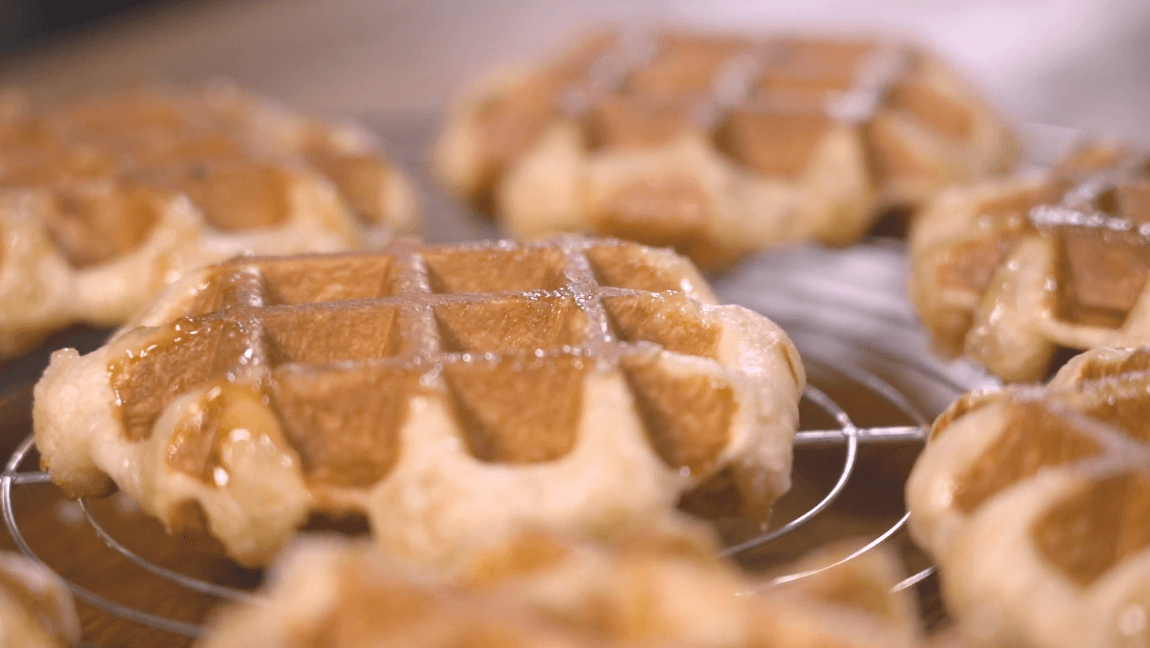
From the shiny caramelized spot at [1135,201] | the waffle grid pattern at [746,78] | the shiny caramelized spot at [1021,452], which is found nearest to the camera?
the shiny caramelized spot at [1021,452]

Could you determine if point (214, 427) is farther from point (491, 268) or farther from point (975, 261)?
point (975, 261)

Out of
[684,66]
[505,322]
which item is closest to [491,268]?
[505,322]

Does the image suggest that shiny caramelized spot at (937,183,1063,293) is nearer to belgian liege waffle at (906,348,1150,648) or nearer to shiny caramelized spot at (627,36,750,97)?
belgian liege waffle at (906,348,1150,648)

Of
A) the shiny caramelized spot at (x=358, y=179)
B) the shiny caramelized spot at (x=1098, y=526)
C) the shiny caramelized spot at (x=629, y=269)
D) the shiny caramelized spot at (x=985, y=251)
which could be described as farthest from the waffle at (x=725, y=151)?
the shiny caramelized spot at (x=1098, y=526)

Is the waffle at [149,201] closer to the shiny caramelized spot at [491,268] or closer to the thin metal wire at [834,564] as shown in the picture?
the shiny caramelized spot at [491,268]

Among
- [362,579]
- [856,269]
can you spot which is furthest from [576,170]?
[362,579]

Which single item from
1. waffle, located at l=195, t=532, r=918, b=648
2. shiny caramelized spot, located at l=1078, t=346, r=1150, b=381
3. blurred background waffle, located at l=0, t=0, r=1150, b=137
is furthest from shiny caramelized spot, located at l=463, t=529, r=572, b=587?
blurred background waffle, located at l=0, t=0, r=1150, b=137
